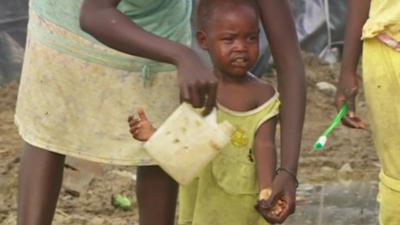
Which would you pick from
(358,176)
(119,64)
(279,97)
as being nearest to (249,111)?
(279,97)

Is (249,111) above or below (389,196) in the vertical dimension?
above

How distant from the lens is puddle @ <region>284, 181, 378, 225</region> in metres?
5.80

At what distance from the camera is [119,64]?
13.1ft

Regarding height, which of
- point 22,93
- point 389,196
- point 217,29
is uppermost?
point 217,29

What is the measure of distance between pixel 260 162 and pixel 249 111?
0.56 ft

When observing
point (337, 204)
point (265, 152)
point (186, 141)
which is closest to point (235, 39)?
point (265, 152)

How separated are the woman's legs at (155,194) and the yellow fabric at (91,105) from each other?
0.11 meters

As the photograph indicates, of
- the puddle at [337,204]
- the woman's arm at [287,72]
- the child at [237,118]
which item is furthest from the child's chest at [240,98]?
the puddle at [337,204]

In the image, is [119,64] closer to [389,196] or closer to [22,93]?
[22,93]

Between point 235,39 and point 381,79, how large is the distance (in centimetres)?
49

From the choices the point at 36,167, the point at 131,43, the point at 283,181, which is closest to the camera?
the point at 131,43

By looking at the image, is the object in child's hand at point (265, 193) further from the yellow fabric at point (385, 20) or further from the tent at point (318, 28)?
the tent at point (318, 28)

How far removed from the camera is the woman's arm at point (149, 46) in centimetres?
329

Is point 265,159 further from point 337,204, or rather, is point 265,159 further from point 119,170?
point 119,170
